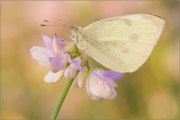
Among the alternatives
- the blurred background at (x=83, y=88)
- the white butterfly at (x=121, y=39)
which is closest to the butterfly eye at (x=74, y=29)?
the white butterfly at (x=121, y=39)

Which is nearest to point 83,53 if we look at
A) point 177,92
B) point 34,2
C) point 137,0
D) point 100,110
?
point 100,110

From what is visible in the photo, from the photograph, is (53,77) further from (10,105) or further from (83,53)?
(10,105)

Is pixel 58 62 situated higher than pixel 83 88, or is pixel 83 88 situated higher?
pixel 58 62

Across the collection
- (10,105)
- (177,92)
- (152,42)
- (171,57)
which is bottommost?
(10,105)

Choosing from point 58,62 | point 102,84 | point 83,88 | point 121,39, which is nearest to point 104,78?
point 102,84

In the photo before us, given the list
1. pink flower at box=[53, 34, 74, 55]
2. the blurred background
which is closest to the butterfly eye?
pink flower at box=[53, 34, 74, 55]

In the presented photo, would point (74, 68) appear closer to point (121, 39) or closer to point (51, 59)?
point (51, 59)
